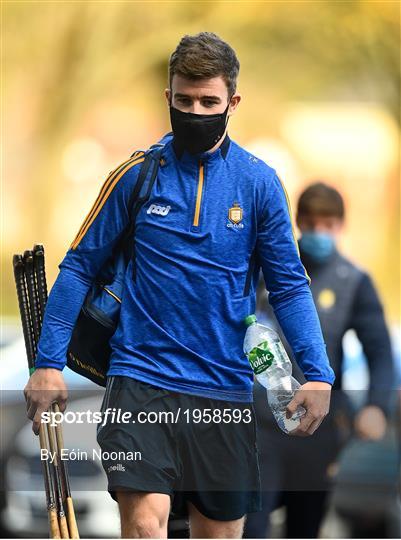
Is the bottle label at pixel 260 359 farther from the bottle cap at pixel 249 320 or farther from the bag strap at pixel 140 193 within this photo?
the bag strap at pixel 140 193

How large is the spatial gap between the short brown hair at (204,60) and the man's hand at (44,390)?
1.14 m

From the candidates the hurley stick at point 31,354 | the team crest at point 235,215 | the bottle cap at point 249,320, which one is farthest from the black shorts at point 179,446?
the team crest at point 235,215

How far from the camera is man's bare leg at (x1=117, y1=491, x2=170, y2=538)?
5.43 metres

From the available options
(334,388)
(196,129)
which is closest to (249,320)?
(196,129)

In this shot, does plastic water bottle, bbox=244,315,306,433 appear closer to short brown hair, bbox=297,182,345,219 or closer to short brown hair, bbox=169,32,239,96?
short brown hair, bbox=169,32,239,96

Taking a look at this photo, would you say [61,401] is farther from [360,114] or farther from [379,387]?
[360,114]

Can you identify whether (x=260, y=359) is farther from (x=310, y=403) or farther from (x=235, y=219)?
(x=235, y=219)

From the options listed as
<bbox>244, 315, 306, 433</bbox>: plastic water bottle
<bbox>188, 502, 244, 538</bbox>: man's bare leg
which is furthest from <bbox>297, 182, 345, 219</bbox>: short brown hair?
<bbox>188, 502, 244, 538</bbox>: man's bare leg

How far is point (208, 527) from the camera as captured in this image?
19.0ft

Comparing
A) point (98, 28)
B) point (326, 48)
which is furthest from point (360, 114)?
point (98, 28)

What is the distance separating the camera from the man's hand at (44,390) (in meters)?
5.57

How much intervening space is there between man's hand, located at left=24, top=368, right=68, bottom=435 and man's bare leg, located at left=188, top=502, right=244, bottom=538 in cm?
66

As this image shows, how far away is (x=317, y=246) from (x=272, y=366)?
1.99 m

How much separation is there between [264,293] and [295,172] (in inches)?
244
